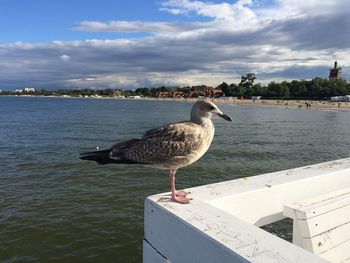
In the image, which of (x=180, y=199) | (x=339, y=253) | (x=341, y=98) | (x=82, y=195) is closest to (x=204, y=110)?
(x=180, y=199)

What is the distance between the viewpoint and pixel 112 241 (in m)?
8.52

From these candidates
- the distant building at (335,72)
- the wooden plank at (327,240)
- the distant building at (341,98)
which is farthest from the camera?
the distant building at (335,72)

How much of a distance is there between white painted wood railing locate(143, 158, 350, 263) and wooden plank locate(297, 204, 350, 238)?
395 mm

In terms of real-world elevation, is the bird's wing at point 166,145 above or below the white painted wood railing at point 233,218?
above

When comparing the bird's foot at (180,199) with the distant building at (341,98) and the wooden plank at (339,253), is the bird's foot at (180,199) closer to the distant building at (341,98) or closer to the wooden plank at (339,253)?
the wooden plank at (339,253)

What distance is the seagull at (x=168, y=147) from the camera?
11.8ft

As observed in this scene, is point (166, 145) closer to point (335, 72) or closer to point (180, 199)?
point (180, 199)

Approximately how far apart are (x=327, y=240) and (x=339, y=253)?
248 millimetres

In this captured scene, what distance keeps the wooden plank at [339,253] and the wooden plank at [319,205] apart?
37 cm

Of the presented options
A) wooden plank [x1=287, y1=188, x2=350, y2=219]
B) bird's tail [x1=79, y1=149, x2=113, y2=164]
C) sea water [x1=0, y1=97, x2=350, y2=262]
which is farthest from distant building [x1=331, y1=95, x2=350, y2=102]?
bird's tail [x1=79, y1=149, x2=113, y2=164]

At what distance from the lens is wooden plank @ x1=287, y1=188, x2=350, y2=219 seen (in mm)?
3217

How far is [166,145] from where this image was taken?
3.58 meters

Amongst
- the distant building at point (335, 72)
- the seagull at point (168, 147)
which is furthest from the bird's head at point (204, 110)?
the distant building at point (335, 72)

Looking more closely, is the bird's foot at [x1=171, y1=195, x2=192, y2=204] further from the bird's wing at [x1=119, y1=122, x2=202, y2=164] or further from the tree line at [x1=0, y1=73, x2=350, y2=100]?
the tree line at [x1=0, y1=73, x2=350, y2=100]
